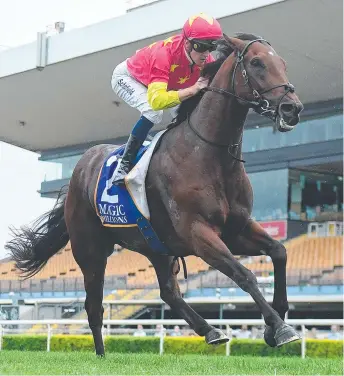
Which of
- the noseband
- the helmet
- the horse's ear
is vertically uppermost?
the helmet

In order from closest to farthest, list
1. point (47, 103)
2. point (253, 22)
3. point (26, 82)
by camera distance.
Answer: point (253, 22), point (26, 82), point (47, 103)

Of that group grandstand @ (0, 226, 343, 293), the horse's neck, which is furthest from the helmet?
grandstand @ (0, 226, 343, 293)

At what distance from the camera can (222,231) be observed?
4117 millimetres

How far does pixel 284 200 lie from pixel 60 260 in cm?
609

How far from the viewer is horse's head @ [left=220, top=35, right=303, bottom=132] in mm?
3711

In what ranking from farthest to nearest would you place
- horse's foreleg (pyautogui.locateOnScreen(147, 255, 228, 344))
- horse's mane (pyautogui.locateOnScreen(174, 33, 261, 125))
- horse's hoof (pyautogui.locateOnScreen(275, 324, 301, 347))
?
1. horse's foreleg (pyautogui.locateOnScreen(147, 255, 228, 344))
2. horse's mane (pyautogui.locateOnScreen(174, 33, 261, 125))
3. horse's hoof (pyautogui.locateOnScreen(275, 324, 301, 347))

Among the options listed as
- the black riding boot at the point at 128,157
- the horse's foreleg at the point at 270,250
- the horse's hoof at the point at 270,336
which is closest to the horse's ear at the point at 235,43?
the black riding boot at the point at 128,157

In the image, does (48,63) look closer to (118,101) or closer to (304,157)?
(118,101)

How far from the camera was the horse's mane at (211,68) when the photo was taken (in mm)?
4191

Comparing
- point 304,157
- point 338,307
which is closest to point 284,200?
point 304,157

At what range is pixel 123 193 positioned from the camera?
4531mm

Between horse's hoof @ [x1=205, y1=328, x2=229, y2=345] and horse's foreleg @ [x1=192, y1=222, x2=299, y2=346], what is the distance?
48cm

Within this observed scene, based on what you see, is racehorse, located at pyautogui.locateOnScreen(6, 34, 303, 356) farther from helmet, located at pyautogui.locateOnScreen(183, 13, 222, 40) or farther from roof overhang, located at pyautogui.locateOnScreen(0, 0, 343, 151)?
roof overhang, located at pyautogui.locateOnScreen(0, 0, 343, 151)

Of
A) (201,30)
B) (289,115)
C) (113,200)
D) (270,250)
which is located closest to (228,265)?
(270,250)
